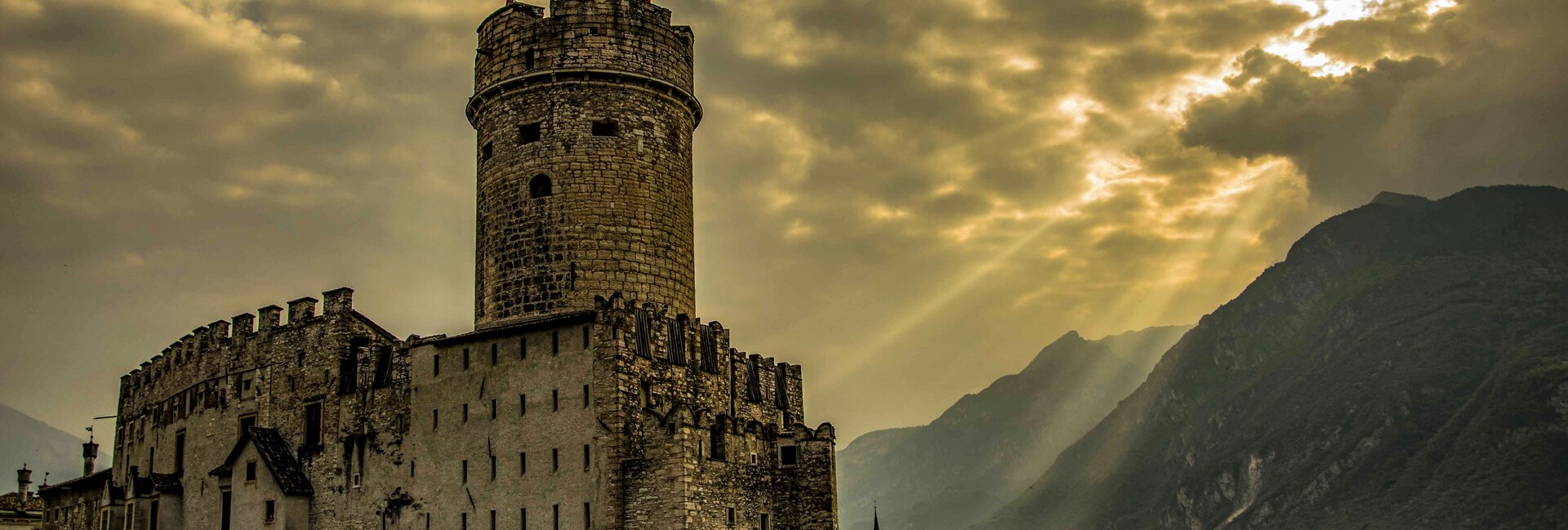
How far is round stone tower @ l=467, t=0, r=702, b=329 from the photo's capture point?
41406 millimetres

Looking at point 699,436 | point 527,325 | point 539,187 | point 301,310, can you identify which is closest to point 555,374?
point 527,325

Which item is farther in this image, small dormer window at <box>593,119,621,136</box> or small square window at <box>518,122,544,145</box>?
small square window at <box>518,122,544,145</box>

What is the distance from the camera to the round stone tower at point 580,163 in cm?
4141

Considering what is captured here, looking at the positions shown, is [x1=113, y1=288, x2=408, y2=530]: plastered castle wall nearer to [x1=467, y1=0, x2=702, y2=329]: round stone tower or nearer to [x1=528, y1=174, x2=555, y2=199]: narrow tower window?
[x1=467, y1=0, x2=702, y2=329]: round stone tower

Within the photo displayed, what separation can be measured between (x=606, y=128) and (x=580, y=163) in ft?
4.53

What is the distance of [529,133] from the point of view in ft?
142

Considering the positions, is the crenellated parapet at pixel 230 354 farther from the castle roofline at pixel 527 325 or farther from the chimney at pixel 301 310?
the castle roofline at pixel 527 325

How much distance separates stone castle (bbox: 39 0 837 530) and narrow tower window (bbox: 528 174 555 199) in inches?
2.1

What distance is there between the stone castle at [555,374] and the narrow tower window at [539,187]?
0.05 m

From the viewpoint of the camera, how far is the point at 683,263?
43344 millimetres

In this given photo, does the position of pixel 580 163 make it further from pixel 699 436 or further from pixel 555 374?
pixel 699 436

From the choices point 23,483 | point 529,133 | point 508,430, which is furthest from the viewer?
point 23,483

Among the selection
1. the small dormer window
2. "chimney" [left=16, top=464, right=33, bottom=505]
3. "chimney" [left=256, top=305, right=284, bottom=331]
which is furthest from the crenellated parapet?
"chimney" [left=16, top=464, right=33, bottom=505]

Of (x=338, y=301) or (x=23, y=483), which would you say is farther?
(x=23, y=483)
